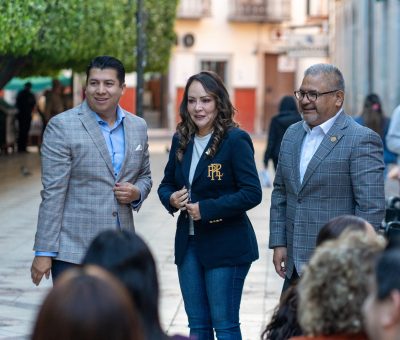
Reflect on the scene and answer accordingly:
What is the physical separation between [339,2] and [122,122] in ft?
136

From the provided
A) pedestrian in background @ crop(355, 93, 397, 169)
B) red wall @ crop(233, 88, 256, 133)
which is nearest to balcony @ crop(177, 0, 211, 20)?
red wall @ crop(233, 88, 256, 133)

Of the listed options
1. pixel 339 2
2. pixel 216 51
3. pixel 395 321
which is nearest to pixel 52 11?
pixel 395 321

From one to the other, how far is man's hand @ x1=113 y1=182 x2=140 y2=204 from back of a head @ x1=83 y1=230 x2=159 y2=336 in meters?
2.71

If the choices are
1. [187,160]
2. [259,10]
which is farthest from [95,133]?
[259,10]

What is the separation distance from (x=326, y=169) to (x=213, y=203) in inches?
26.1

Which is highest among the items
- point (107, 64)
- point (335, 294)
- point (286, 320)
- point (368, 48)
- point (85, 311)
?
point (368, 48)

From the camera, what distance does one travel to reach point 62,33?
76.4 ft

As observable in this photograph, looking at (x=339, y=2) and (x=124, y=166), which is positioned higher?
(x=339, y=2)

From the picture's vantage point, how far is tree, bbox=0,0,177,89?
762 inches

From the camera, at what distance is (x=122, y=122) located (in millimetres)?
7285

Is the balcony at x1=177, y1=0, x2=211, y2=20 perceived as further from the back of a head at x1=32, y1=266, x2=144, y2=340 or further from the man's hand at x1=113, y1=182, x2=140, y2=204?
the back of a head at x1=32, y1=266, x2=144, y2=340

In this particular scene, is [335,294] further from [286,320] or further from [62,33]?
[62,33]

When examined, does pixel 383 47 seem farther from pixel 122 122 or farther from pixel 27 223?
pixel 122 122

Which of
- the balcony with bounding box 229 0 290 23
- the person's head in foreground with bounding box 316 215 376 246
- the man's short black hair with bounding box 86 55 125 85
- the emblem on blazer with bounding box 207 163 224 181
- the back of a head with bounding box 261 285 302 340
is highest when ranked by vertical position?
the balcony with bounding box 229 0 290 23
